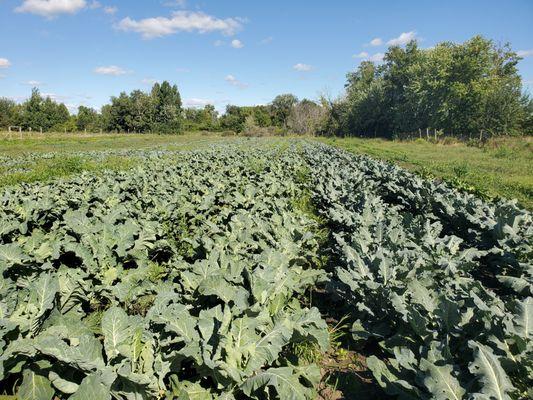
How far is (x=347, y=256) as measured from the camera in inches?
164

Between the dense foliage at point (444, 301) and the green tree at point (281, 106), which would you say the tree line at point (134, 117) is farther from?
the dense foliage at point (444, 301)

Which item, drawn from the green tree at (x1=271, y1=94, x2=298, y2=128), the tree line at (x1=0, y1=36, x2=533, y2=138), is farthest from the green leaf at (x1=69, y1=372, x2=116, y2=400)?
the green tree at (x1=271, y1=94, x2=298, y2=128)

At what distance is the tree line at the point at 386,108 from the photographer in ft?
149

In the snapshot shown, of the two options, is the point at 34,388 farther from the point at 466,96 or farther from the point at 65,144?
the point at 466,96

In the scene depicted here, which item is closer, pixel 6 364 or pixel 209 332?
pixel 6 364

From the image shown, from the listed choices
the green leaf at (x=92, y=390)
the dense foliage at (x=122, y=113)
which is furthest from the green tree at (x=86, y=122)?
the green leaf at (x=92, y=390)

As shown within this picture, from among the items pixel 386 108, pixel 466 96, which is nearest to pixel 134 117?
pixel 386 108

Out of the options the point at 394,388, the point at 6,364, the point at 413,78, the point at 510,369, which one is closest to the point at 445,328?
the point at 510,369

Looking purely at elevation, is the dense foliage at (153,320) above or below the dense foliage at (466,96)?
below

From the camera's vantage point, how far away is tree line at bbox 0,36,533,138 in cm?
4553

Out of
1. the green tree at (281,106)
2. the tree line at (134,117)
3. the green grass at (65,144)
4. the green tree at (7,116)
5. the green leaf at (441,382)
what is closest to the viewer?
the green leaf at (441,382)

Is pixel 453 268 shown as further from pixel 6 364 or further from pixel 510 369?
pixel 6 364

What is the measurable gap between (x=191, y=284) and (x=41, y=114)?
72183 millimetres

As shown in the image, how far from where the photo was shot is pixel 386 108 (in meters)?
60.2
